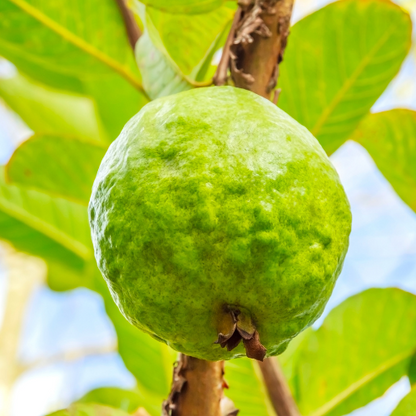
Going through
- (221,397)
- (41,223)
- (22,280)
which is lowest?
(22,280)

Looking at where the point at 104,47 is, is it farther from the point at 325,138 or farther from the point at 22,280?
the point at 22,280

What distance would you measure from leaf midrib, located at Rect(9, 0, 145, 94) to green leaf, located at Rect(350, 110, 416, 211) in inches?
21.4

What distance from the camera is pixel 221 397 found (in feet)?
2.45

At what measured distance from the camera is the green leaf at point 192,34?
94 cm

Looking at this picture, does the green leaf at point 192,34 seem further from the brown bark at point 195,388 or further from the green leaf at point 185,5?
the brown bark at point 195,388

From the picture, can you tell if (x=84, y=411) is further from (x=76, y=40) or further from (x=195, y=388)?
(x=76, y=40)

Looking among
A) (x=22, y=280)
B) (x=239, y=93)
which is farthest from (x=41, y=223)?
(x=22, y=280)

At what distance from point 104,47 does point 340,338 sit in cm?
83

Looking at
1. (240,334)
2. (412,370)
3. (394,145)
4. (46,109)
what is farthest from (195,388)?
(46,109)

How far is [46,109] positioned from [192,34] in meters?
0.73

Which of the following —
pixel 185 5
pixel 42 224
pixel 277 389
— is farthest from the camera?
pixel 42 224

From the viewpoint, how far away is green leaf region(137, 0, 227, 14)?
2.65ft

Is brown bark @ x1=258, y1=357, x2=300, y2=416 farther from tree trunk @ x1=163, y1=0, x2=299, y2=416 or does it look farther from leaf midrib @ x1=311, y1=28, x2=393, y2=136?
leaf midrib @ x1=311, y1=28, x2=393, y2=136

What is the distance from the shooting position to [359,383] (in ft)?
3.94
